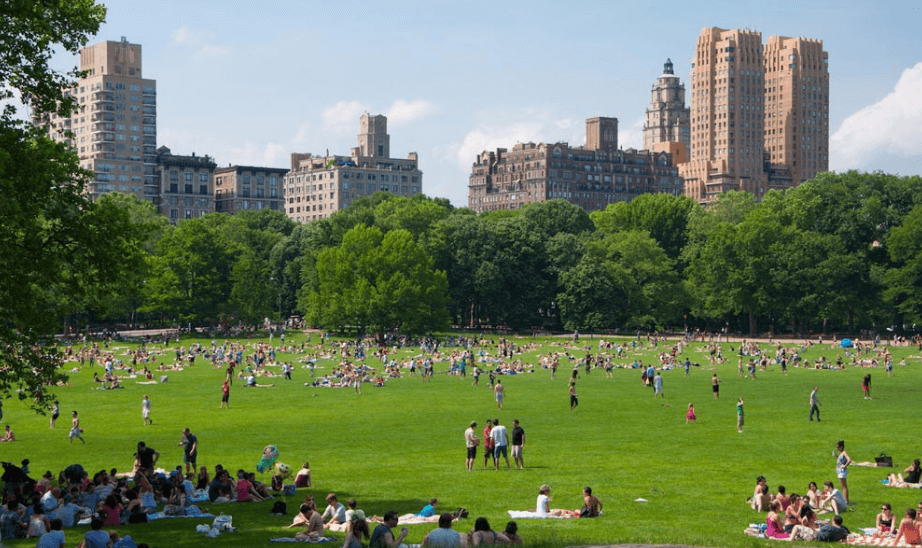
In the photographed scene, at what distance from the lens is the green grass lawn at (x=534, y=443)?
88.3ft

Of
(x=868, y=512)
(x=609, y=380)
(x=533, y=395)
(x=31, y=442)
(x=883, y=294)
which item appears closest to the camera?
(x=868, y=512)

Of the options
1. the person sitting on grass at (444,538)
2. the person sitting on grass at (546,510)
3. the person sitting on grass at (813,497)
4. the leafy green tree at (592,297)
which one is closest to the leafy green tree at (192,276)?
the leafy green tree at (592,297)

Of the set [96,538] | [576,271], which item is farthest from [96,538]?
[576,271]

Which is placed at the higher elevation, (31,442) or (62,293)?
(62,293)

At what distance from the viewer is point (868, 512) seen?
28.0 metres

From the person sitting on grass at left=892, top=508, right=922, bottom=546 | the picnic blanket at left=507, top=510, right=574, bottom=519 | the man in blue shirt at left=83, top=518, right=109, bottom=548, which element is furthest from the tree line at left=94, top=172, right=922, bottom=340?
the person sitting on grass at left=892, top=508, right=922, bottom=546

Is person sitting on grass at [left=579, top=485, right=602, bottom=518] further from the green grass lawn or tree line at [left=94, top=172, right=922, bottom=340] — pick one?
tree line at [left=94, top=172, right=922, bottom=340]

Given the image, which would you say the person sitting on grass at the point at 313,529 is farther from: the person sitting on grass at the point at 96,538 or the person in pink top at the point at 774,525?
the person in pink top at the point at 774,525

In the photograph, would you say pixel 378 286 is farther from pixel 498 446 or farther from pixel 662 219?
pixel 498 446

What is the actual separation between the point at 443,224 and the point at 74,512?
339 feet

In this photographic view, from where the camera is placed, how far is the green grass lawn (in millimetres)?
26922

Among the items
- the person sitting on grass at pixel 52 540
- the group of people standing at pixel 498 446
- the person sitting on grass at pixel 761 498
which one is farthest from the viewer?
the group of people standing at pixel 498 446

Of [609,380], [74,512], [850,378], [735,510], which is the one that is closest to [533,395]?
[609,380]

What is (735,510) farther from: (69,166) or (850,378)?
(850,378)
